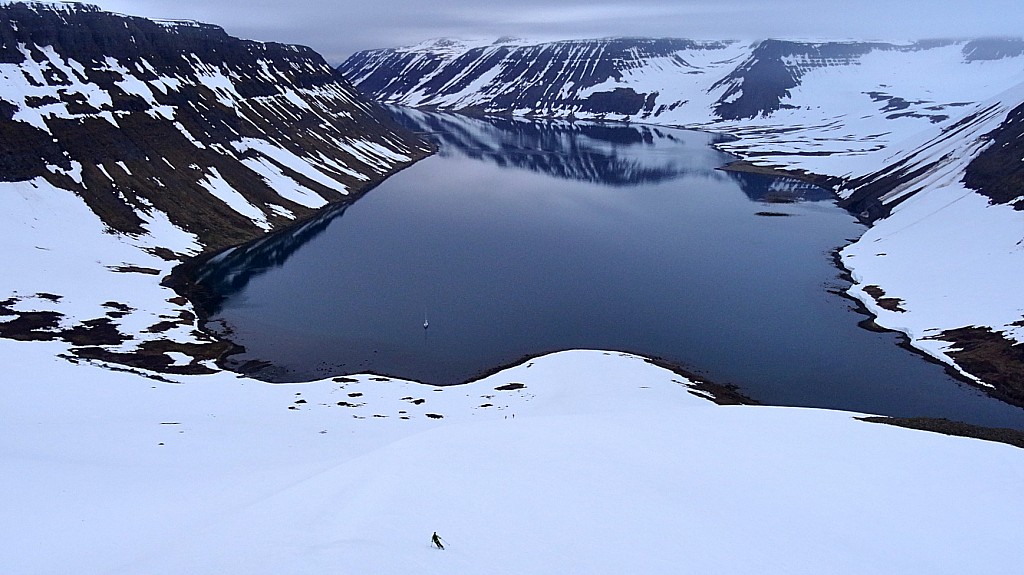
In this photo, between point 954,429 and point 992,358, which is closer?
point 954,429

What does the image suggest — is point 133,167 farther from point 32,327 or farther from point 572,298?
point 572,298

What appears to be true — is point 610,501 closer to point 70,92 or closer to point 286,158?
point 70,92

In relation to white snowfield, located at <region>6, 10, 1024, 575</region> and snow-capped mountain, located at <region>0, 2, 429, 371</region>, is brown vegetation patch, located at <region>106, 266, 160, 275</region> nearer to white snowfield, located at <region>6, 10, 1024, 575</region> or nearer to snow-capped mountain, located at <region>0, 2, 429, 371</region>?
snow-capped mountain, located at <region>0, 2, 429, 371</region>

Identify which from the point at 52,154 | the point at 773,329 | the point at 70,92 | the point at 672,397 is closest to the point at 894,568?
the point at 672,397

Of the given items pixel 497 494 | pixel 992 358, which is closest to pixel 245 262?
pixel 497 494

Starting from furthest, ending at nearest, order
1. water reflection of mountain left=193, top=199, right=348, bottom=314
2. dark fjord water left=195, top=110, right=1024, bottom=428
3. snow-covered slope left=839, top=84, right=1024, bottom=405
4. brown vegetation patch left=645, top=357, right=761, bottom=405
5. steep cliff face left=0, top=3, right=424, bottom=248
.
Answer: steep cliff face left=0, top=3, right=424, bottom=248
water reflection of mountain left=193, top=199, right=348, bottom=314
snow-covered slope left=839, top=84, right=1024, bottom=405
dark fjord water left=195, top=110, right=1024, bottom=428
brown vegetation patch left=645, top=357, right=761, bottom=405

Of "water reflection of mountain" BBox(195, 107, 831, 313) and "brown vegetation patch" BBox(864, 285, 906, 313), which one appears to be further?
"water reflection of mountain" BBox(195, 107, 831, 313)

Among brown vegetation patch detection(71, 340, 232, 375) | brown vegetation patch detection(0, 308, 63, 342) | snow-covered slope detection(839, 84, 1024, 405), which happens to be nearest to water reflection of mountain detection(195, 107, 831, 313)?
brown vegetation patch detection(71, 340, 232, 375)
